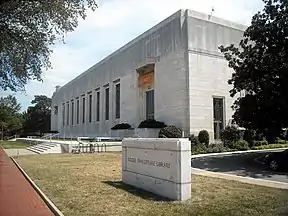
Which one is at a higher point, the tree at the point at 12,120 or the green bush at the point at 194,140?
the tree at the point at 12,120

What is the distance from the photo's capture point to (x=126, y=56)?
4800 centimetres

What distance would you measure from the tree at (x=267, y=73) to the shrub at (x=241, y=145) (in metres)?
9.71

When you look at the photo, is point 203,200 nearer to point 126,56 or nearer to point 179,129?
point 179,129

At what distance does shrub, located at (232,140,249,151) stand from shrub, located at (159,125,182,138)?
4.76 m

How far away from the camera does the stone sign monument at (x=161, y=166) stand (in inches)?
341

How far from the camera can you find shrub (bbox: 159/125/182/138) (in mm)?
32656

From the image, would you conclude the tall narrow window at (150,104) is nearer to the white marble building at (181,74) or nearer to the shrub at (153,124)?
the white marble building at (181,74)

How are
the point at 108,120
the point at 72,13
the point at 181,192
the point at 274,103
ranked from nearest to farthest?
the point at 181,192 → the point at 72,13 → the point at 274,103 → the point at 108,120

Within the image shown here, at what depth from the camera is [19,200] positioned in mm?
9633

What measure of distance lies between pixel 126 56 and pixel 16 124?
63534 mm

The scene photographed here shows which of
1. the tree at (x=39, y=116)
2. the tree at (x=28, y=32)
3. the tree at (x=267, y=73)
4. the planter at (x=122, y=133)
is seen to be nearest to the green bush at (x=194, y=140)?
the planter at (x=122, y=133)

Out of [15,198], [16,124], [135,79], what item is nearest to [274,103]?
[15,198]

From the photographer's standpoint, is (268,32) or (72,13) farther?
(268,32)

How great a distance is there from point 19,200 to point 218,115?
2982 cm
